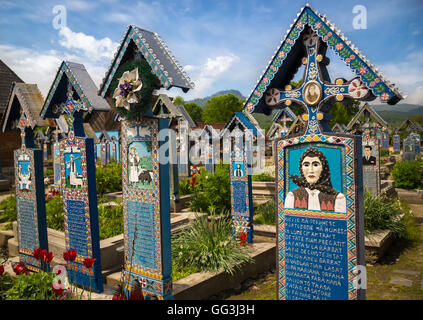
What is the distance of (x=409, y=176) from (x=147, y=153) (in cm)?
1333

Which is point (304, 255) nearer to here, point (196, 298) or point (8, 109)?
point (196, 298)

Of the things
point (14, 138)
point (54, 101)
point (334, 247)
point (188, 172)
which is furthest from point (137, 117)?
point (14, 138)

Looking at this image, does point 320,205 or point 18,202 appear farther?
point 18,202

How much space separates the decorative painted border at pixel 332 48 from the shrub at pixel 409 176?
12931mm

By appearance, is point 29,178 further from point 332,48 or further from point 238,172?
point 332,48

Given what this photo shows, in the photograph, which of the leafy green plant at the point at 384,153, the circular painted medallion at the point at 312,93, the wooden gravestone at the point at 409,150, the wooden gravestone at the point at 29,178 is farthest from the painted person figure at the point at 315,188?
the leafy green plant at the point at 384,153

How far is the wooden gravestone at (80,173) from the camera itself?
215 inches

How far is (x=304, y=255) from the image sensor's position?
3.85m

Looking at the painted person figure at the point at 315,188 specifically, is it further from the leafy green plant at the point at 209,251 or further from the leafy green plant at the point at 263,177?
the leafy green plant at the point at 263,177

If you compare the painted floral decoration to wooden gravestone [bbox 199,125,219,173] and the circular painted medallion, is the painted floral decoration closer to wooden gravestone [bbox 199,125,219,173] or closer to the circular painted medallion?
the circular painted medallion

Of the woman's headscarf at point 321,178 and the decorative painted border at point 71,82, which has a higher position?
the decorative painted border at point 71,82

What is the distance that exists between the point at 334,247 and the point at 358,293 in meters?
0.53

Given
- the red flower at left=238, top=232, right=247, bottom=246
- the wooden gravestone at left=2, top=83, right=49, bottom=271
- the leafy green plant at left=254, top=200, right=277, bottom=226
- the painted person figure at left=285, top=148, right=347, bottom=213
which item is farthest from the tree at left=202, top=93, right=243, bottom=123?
the painted person figure at left=285, top=148, right=347, bottom=213

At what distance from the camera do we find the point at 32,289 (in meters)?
4.28
